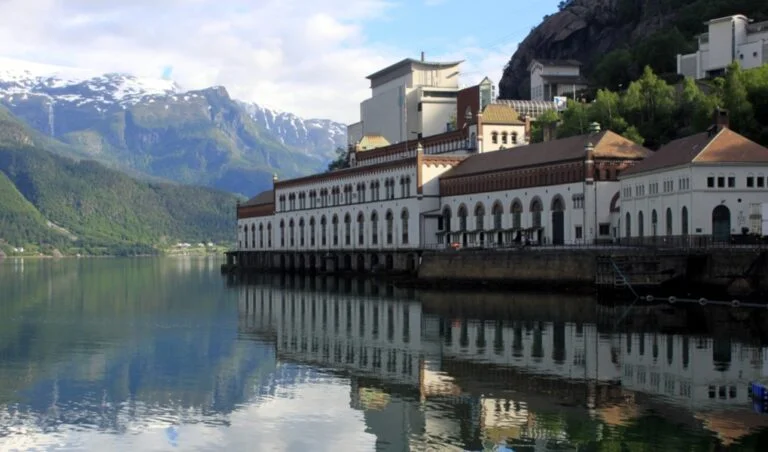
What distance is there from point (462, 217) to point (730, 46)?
41665 mm

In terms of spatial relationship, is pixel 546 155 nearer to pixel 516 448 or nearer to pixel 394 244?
pixel 394 244

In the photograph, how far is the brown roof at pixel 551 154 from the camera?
9683 cm

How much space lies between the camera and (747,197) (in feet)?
265

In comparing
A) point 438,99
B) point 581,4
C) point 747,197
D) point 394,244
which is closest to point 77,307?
point 394,244

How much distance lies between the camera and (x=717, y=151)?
81.6 m

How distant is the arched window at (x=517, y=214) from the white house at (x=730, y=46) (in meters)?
40.4

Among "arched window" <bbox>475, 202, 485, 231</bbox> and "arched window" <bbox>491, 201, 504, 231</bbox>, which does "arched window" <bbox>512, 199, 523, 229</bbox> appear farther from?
"arched window" <bbox>475, 202, 485, 231</bbox>

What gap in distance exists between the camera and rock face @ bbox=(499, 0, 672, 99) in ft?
582

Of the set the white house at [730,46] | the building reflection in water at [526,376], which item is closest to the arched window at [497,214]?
the building reflection in water at [526,376]

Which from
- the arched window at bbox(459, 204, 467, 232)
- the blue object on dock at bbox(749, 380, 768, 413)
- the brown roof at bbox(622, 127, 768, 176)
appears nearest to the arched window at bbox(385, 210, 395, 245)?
the arched window at bbox(459, 204, 467, 232)

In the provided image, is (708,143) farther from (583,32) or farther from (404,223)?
(583,32)

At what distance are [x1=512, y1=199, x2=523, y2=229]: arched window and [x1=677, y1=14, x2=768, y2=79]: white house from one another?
1592 inches

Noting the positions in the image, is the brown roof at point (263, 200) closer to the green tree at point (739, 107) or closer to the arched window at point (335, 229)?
the arched window at point (335, 229)

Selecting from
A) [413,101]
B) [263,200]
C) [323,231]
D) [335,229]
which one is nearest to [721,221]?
[335,229]
